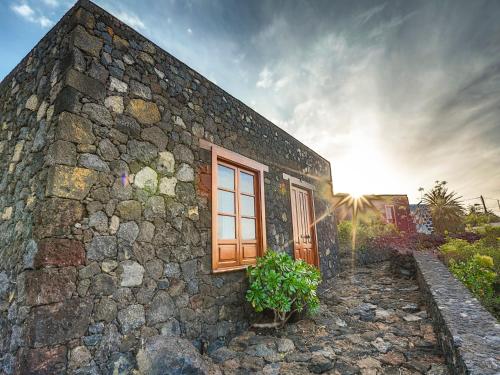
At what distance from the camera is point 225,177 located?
12.9 feet

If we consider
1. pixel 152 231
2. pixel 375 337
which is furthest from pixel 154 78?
pixel 375 337

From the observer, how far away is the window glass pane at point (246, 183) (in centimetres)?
424

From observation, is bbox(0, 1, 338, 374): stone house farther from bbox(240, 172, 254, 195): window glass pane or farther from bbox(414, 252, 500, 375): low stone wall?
bbox(414, 252, 500, 375): low stone wall

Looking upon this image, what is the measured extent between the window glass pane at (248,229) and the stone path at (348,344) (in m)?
1.25

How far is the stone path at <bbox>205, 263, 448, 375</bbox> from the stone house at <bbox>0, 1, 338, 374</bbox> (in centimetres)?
45

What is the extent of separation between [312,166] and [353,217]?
764 centimetres

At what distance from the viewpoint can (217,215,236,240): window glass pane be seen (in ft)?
12.0

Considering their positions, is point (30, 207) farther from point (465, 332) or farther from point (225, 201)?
point (465, 332)

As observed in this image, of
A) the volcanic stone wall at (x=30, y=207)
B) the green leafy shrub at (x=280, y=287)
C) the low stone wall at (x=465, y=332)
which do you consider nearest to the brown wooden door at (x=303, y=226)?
the green leafy shrub at (x=280, y=287)

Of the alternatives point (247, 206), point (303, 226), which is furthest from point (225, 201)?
point (303, 226)

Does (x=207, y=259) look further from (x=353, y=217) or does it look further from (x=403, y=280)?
(x=353, y=217)

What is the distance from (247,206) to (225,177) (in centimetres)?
62

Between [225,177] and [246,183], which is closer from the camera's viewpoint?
[225,177]

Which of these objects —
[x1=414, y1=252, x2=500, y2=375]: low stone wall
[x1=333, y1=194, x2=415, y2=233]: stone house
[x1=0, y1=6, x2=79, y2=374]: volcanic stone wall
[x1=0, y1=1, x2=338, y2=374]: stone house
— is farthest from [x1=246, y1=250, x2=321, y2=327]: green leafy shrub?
[x1=333, y1=194, x2=415, y2=233]: stone house
